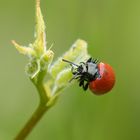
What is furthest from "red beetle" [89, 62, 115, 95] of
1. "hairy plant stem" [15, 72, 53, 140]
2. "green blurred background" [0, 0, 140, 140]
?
"green blurred background" [0, 0, 140, 140]

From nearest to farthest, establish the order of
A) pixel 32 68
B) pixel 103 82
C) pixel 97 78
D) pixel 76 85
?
pixel 32 68
pixel 103 82
pixel 97 78
pixel 76 85

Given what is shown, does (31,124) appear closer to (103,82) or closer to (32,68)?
(32,68)

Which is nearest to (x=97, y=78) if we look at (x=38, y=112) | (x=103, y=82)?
(x=103, y=82)

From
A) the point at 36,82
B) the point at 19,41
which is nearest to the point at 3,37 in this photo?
the point at 19,41

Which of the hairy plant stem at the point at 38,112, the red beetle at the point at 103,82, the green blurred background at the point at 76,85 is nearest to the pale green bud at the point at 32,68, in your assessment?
the hairy plant stem at the point at 38,112

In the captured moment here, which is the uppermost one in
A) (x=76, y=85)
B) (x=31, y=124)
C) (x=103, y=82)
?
(x=76, y=85)

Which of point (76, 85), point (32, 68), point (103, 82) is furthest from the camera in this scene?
point (76, 85)

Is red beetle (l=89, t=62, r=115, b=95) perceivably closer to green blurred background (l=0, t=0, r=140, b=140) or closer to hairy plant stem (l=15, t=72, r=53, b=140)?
hairy plant stem (l=15, t=72, r=53, b=140)

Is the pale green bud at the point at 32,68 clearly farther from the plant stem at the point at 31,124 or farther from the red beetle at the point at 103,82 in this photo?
the red beetle at the point at 103,82
